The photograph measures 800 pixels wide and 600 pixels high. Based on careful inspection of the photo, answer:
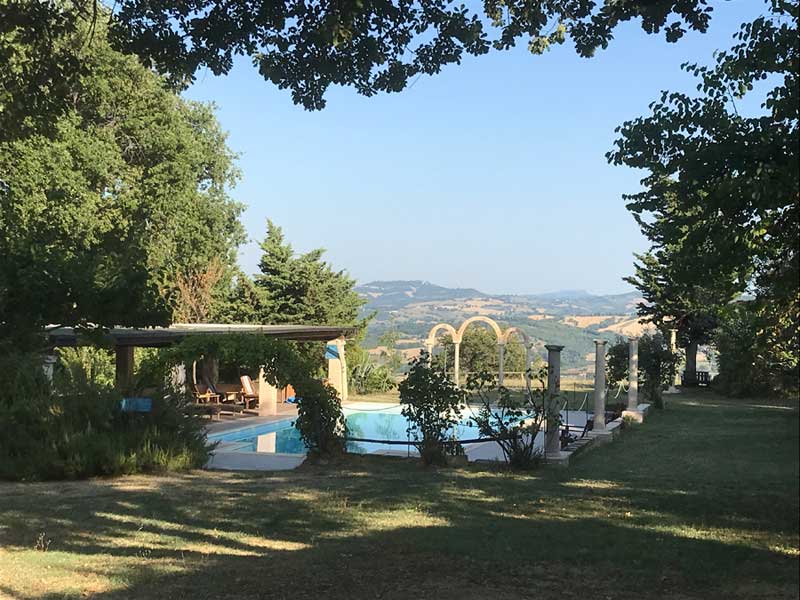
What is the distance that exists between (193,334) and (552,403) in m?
5.83

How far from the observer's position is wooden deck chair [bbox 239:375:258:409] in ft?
68.9

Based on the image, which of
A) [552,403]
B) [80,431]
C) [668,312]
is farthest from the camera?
[668,312]

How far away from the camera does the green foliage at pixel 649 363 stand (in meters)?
22.9

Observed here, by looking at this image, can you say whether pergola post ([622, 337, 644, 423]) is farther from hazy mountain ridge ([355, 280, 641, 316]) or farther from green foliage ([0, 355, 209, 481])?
hazy mountain ridge ([355, 280, 641, 316])

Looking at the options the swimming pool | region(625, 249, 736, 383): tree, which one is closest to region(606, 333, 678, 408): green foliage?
the swimming pool

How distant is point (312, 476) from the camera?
368 inches

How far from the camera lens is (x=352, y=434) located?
682 inches

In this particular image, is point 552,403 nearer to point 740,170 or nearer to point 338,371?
point 740,170

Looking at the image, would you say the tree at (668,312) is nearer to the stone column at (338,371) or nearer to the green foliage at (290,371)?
the stone column at (338,371)

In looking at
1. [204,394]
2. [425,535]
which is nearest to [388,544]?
[425,535]

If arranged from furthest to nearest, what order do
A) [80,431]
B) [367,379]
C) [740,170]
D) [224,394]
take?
[367,379]
[224,394]
[80,431]
[740,170]

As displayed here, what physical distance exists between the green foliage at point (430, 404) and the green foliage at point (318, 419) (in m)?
1.17

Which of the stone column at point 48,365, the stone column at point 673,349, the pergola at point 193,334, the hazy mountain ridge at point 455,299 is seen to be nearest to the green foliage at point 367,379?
the pergola at point 193,334

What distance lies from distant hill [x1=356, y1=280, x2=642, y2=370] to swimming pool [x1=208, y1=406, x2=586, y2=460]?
114 ft
